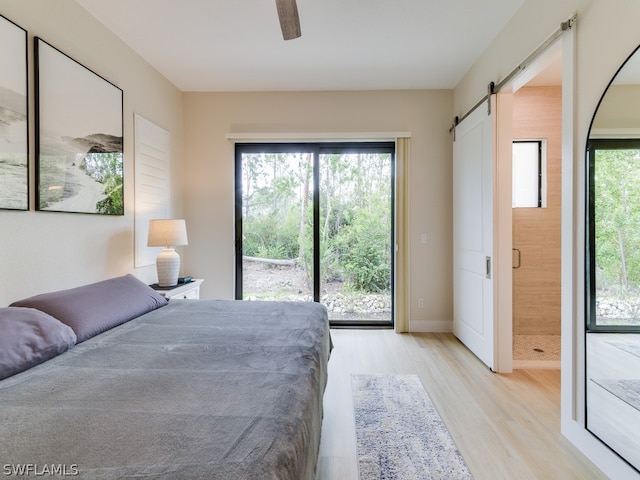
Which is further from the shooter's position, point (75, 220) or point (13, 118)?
point (75, 220)

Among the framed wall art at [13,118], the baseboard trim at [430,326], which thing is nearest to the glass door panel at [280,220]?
the baseboard trim at [430,326]

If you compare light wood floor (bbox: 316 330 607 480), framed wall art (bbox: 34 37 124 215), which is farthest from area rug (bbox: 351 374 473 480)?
framed wall art (bbox: 34 37 124 215)

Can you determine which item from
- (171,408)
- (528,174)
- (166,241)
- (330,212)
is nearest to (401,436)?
(171,408)

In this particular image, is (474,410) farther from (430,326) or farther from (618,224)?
(430,326)

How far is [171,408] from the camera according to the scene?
956mm

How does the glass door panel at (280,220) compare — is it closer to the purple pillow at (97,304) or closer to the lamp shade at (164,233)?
the lamp shade at (164,233)

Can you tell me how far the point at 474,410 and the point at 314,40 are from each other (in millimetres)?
3210

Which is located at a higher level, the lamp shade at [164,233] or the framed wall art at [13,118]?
the framed wall art at [13,118]

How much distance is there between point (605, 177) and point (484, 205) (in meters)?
1.28

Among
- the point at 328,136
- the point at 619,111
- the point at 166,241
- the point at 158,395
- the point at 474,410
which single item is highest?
the point at 328,136

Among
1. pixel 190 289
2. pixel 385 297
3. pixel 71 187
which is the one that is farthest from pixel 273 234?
pixel 71 187

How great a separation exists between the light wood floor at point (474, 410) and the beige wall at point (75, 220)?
204cm

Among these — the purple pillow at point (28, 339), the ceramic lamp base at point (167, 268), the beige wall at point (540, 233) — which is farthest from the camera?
the beige wall at point (540, 233)

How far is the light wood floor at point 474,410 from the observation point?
1.63 meters
